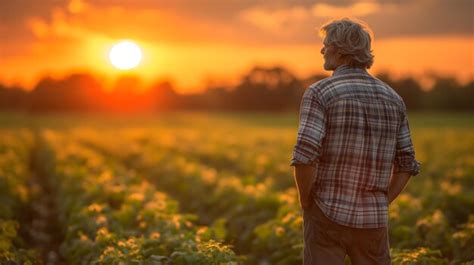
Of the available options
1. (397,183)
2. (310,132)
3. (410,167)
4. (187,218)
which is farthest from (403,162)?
(187,218)

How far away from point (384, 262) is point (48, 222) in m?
8.52

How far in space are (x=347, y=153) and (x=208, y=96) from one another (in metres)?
96.1

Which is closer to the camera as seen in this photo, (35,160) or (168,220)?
(168,220)

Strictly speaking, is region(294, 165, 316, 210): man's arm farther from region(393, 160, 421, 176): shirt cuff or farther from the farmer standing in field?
region(393, 160, 421, 176): shirt cuff

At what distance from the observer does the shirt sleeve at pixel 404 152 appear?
3.64m

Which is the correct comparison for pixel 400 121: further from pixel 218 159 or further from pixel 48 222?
pixel 218 159

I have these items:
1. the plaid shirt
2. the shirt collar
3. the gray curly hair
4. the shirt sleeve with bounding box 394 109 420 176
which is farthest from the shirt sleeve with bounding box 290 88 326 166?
the shirt sleeve with bounding box 394 109 420 176

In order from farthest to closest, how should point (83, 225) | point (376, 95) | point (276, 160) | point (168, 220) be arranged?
point (276, 160) → point (83, 225) → point (168, 220) → point (376, 95)

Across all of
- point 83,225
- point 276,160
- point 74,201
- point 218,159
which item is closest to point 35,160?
point 218,159

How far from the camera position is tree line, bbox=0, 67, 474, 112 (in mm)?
87250

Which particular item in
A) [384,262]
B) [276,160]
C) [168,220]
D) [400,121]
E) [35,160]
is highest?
[35,160]

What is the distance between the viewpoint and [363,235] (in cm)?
349

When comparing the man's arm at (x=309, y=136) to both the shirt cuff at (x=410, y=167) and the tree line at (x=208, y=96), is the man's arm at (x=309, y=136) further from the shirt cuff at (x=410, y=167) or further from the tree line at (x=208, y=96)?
the tree line at (x=208, y=96)

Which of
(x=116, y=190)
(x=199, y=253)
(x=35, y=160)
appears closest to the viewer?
(x=199, y=253)
